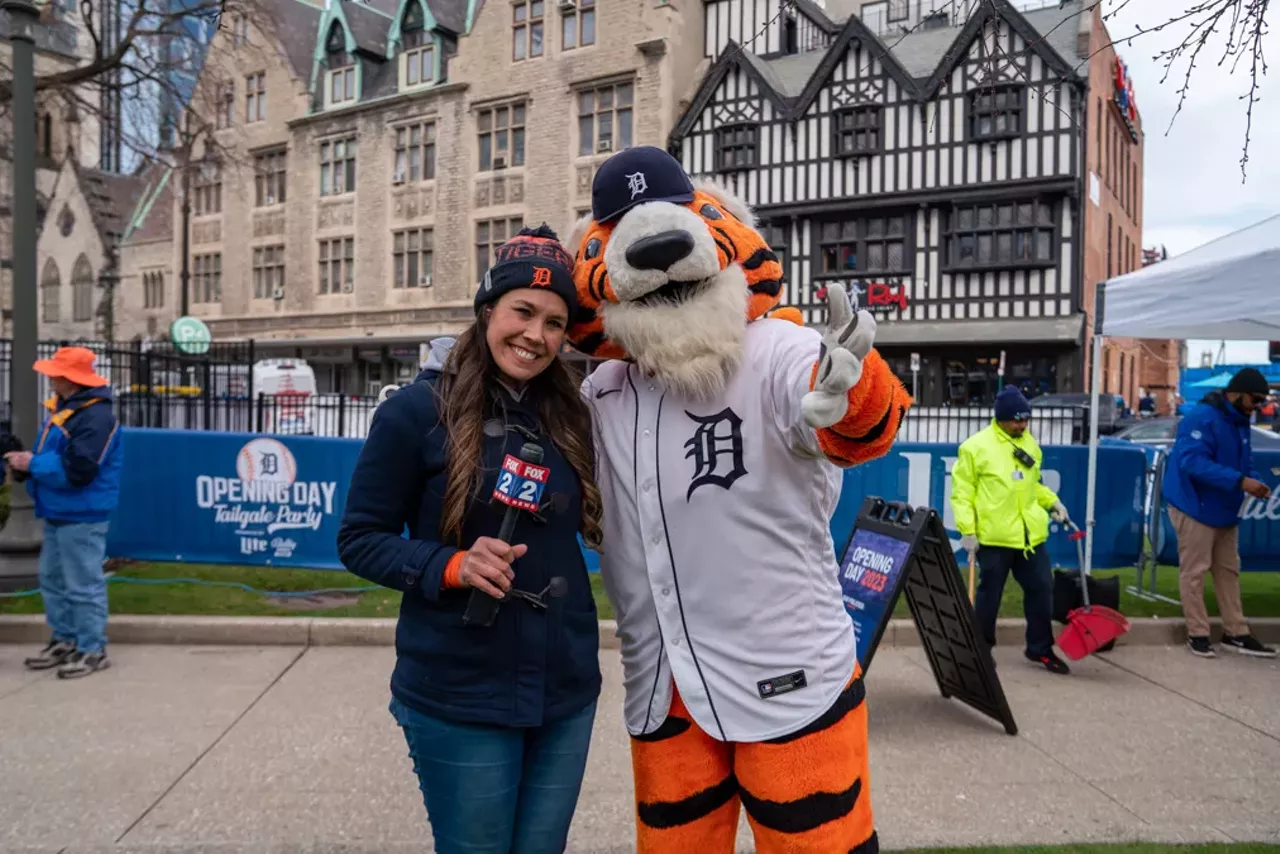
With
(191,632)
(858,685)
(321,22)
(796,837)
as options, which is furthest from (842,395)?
(321,22)

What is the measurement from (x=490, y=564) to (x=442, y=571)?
126 mm

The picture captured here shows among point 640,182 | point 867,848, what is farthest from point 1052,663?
point 640,182

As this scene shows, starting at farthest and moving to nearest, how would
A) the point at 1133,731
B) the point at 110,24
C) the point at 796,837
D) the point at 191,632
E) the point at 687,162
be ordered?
1. the point at 687,162
2. the point at 110,24
3. the point at 191,632
4. the point at 1133,731
5. the point at 796,837

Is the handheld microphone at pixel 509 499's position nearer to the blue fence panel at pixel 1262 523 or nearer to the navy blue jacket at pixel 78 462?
the navy blue jacket at pixel 78 462

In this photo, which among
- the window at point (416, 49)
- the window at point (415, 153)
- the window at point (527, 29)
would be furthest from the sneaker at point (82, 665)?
the window at point (416, 49)

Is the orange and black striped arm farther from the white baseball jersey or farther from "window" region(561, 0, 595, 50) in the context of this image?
Answer: "window" region(561, 0, 595, 50)

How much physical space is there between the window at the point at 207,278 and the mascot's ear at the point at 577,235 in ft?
127

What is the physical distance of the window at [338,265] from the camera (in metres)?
33.9

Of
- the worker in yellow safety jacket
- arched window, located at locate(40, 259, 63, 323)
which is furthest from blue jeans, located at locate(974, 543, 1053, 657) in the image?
arched window, located at locate(40, 259, 63, 323)

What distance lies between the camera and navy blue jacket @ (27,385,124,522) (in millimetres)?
5477

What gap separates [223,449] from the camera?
806 cm

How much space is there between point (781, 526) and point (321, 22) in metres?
A: 38.4

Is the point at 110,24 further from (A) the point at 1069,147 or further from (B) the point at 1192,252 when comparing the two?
(A) the point at 1069,147

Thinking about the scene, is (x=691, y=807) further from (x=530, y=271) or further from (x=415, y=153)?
(x=415, y=153)
